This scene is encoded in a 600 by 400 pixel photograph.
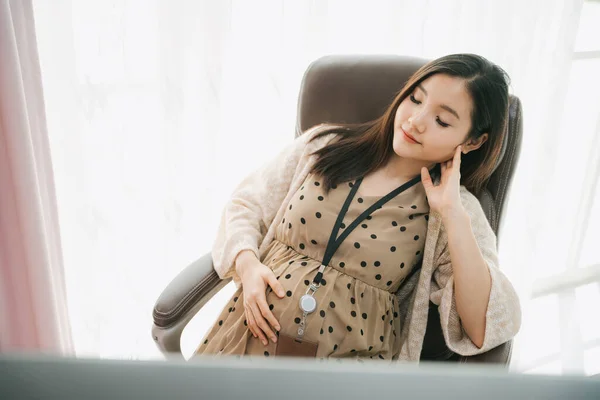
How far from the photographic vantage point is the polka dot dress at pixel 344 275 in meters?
1.10

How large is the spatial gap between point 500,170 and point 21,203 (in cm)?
123

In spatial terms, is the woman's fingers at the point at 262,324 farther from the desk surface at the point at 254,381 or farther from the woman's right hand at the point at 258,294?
the desk surface at the point at 254,381

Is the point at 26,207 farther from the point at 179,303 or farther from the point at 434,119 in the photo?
the point at 434,119

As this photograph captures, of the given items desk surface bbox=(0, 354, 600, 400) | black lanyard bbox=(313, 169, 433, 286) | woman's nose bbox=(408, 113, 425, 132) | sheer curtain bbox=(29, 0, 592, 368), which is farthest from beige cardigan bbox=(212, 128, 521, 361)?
desk surface bbox=(0, 354, 600, 400)

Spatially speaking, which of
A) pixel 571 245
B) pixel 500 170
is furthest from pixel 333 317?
pixel 571 245

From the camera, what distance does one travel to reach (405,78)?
135cm

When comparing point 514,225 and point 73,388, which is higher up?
point 73,388

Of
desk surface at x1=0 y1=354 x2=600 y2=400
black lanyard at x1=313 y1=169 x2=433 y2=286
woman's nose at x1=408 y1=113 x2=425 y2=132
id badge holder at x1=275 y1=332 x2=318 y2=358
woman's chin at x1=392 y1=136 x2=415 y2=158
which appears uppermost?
desk surface at x1=0 y1=354 x2=600 y2=400

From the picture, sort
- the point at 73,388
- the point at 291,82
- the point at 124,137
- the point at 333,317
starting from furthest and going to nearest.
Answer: the point at 291,82 → the point at 124,137 → the point at 333,317 → the point at 73,388

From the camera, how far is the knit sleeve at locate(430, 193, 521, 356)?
1.05m

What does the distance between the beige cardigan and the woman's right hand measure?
5cm

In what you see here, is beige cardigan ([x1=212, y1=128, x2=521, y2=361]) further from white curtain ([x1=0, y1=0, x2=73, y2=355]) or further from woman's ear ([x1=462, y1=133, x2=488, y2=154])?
white curtain ([x1=0, y1=0, x2=73, y2=355])

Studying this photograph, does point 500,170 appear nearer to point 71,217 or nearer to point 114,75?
point 114,75

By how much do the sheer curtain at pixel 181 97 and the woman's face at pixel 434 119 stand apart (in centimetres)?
66
